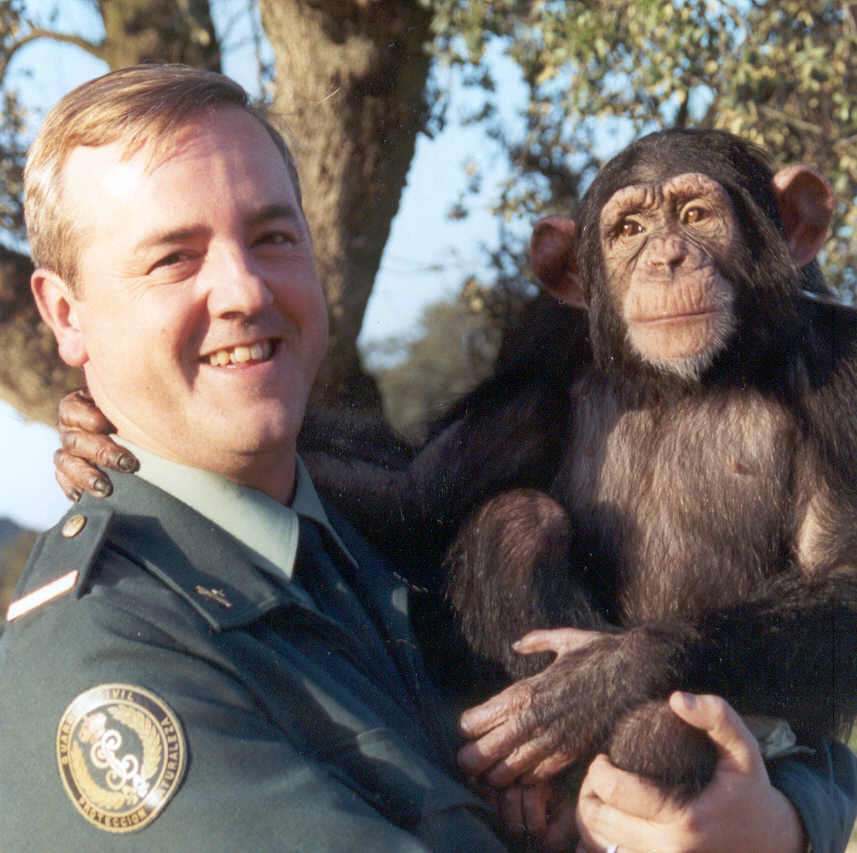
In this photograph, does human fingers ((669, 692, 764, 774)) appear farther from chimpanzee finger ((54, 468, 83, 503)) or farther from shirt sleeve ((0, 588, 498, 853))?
chimpanzee finger ((54, 468, 83, 503))

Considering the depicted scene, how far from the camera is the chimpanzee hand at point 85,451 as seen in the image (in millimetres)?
2145

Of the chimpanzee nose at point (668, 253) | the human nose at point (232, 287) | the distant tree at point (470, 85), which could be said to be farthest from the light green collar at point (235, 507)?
the distant tree at point (470, 85)

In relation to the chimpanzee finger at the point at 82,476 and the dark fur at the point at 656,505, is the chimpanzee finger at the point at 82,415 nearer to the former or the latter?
the chimpanzee finger at the point at 82,476

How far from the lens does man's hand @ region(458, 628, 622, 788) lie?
2.35 m

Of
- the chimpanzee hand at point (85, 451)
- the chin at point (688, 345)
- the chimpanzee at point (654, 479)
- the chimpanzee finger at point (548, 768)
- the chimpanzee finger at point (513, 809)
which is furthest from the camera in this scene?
the chin at point (688, 345)

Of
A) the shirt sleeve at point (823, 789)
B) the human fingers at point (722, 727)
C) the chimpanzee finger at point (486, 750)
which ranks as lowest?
the shirt sleeve at point (823, 789)

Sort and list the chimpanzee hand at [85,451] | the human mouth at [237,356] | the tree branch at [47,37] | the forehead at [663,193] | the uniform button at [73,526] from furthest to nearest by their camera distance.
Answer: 1. the tree branch at [47,37]
2. the forehead at [663,193]
3. the chimpanzee hand at [85,451]
4. the human mouth at [237,356]
5. the uniform button at [73,526]

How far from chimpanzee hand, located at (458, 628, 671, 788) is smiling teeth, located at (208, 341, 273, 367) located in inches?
32.4

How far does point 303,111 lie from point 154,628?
186 inches

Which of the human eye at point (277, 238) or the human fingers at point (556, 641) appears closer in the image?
the human eye at point (277, 238)

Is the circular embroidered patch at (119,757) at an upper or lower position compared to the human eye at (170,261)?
lower

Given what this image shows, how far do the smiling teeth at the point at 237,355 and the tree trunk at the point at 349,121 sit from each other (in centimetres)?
374

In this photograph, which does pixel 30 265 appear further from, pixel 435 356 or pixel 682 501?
pixel 435 356

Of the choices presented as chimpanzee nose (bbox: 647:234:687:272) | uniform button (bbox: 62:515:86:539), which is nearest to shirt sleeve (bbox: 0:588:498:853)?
uniform button (bbox: 62:515:86:539)
